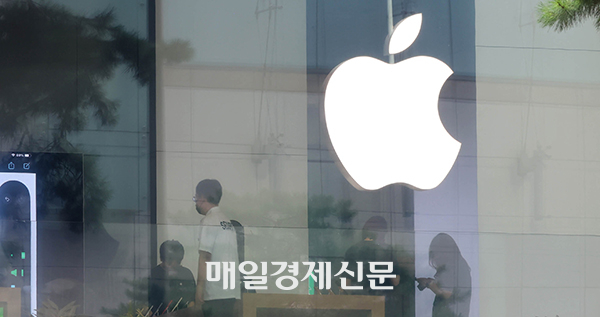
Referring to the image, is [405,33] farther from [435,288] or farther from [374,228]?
[435,288]

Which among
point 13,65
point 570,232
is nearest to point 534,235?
point 570,232

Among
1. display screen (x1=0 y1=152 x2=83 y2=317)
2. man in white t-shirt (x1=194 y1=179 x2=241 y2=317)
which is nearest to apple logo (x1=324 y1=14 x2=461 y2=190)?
man in white t-shirt (x1=194 y1=179 x2=241 y2=317)

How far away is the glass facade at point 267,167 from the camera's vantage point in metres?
3.59

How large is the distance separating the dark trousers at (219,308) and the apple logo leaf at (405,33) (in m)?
1.73

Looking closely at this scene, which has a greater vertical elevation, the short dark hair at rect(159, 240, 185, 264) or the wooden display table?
the short dark hair at rect(159, 240, 185, 264)

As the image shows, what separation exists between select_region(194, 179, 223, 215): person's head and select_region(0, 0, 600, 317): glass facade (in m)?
0.01

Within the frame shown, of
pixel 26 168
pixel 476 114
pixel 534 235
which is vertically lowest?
pixel 534 235

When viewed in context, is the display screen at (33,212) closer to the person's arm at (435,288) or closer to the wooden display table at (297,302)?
the wooden display table at (297,302)

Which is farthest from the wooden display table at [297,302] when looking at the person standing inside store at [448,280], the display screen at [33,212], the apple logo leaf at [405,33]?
the apple logo leaf at [405,33]

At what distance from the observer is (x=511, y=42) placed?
383 centimetres

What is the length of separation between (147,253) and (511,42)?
Result: 2.52 metres

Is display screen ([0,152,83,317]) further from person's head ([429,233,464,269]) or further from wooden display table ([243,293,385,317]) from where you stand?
person's head ([429,233,464,269])

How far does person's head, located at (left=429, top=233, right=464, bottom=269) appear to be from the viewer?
3695 millimetres

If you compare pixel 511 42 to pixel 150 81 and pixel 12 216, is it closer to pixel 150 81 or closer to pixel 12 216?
pixel 150 81
